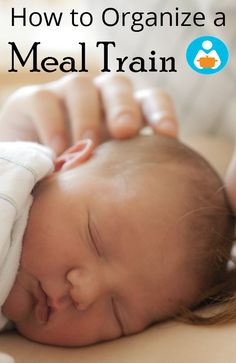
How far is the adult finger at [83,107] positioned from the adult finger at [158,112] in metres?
0.07

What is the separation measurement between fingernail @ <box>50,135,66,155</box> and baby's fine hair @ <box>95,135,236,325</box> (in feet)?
0.43

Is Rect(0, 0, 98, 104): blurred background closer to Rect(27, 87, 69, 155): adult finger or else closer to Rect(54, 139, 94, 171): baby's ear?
Rect(27, 87, 69, 155): adult finger

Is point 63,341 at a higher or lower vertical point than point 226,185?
lower

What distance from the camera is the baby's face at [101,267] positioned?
1.95 ft

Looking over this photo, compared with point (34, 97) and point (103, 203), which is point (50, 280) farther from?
point (34, 97)

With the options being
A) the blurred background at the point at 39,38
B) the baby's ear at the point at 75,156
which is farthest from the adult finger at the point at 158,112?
the blurred background at the point at 39,38

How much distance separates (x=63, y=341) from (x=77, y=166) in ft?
0.65

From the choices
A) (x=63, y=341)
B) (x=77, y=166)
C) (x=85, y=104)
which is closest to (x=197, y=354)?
(x=63, y=341)

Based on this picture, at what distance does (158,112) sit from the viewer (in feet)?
2.65

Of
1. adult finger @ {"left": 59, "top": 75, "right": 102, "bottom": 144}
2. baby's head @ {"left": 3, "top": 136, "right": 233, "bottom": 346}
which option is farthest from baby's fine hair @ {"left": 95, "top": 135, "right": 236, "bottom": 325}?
adult finger @ {"left": 59, "top": 75, "right": 102, "bottom": 144}

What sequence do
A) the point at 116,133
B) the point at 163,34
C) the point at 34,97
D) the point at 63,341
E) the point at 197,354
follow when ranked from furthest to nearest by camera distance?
the point at 163,34 → the point at 34,97 → the point at 116,133 → the point at 63,341 → the point at 197,354

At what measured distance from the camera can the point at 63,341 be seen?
0.60 meters

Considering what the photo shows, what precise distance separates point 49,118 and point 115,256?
0.28m

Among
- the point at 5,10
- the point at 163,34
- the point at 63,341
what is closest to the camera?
the point at 63,341
